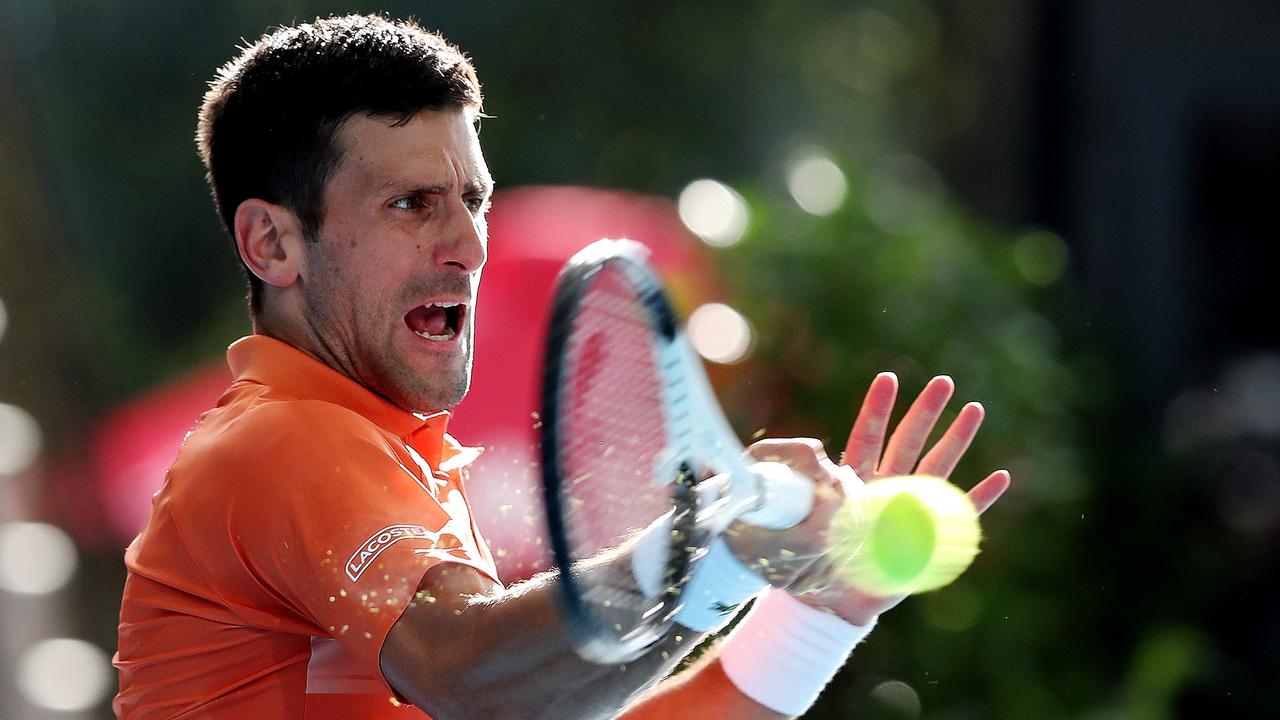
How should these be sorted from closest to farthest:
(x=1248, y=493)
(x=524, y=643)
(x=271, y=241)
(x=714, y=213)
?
(x=524, y=643) → (x=271, y=241) → (x=714, y=213) → (x=1248, y=493)

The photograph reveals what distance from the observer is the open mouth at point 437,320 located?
202cm

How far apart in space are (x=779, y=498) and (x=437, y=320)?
0.64 metres

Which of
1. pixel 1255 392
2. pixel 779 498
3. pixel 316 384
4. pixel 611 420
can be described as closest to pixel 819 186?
pixel 1255 392

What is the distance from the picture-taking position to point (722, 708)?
2.21 metres

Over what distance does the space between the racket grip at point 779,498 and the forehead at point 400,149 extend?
0.61m

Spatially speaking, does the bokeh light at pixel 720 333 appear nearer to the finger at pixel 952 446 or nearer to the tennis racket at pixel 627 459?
the finger at pixel 952 446

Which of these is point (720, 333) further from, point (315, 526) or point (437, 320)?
point (315, 526)

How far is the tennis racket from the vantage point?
1528mm

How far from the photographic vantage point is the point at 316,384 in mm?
1928

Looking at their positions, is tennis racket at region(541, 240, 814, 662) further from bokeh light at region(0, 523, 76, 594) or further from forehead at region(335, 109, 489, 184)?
bokeh light at region(0, 523, 76, 594)

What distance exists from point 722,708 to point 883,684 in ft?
6.54

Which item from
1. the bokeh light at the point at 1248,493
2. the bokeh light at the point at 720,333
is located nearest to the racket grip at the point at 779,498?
the bokeh light at the point at 720,333

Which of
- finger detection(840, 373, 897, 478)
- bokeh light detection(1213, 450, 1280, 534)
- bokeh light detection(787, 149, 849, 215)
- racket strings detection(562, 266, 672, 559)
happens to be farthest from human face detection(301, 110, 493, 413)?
bokeh light detection(1213, 450, 1280, 534)

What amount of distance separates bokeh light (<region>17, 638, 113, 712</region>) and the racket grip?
Answer: 365 cm
